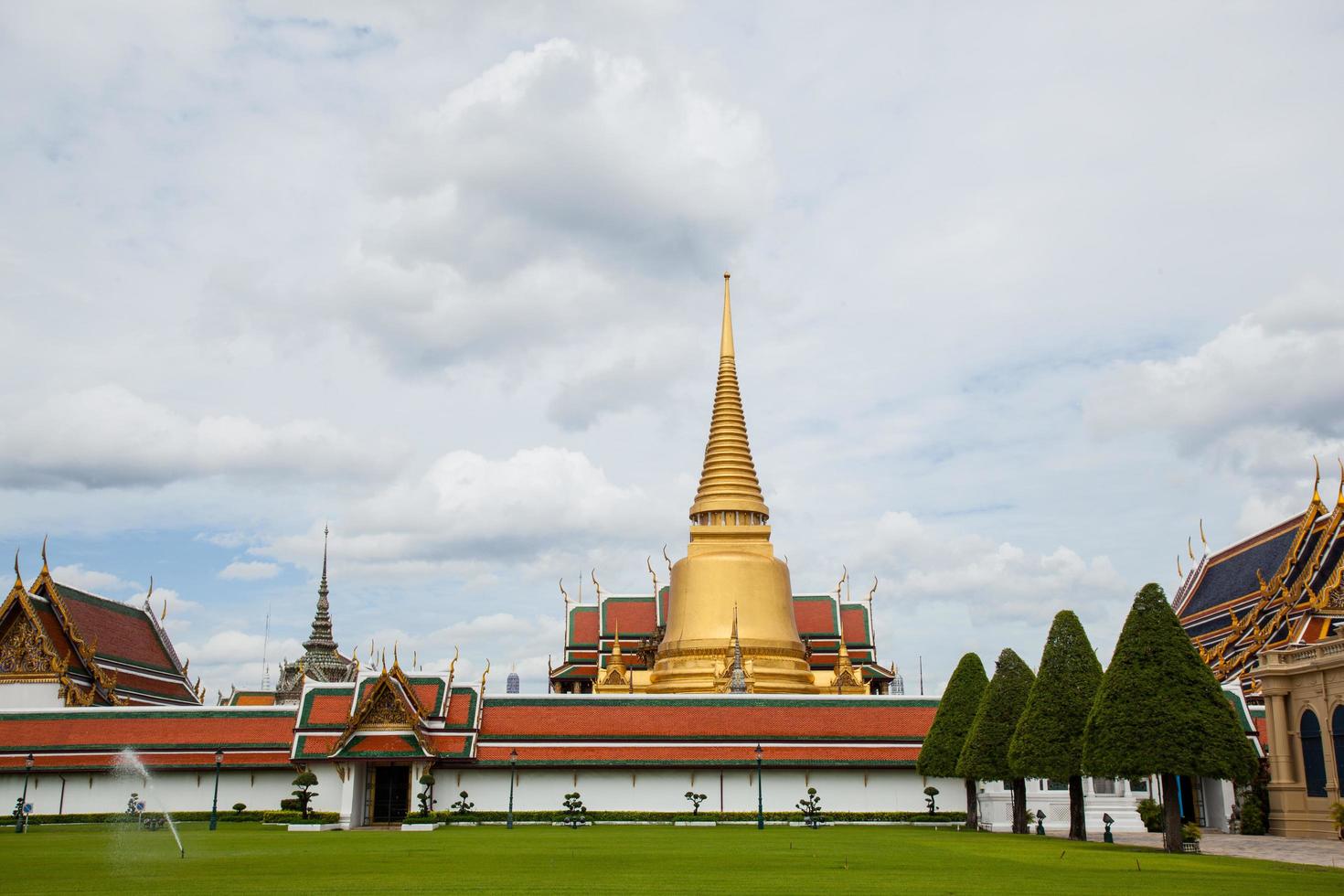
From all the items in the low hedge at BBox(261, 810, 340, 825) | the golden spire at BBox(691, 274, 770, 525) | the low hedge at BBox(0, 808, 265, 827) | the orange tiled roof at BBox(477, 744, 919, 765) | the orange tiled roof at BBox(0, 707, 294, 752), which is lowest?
the low hedge at BBox(0, 808, 265, 827)

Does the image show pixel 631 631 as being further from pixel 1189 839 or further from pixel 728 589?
pixel 1189 839

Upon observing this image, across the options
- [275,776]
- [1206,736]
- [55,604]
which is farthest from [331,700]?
[1206,736]

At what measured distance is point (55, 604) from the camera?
4791 centimetres

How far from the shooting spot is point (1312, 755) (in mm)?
32438

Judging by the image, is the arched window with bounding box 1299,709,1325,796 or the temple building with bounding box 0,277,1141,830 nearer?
the arched window with bounding box 1299,709,1325,796

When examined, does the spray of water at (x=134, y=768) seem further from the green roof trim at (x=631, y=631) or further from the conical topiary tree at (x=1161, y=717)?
the conical topiary tree at (x=1161, y=717)

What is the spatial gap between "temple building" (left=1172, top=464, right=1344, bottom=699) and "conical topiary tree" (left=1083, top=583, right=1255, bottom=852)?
1033 cm

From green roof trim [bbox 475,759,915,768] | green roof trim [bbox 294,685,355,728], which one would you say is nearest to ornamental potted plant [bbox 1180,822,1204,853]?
green roof trim [bbox 475,759,915,768]

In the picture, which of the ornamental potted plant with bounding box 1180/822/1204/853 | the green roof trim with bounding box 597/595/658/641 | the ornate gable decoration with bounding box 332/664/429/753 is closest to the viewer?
the ornamental potted plant with bounding box 1180/822/1204/853

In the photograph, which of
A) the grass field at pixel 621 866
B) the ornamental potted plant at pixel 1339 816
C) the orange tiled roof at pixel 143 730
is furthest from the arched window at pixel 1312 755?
the orange tiled roof at pixel 143 730

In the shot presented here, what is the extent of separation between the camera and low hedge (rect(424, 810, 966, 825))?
38.4 m

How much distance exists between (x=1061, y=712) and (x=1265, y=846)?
5.52 metres

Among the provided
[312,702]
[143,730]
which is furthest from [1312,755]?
[143,730]

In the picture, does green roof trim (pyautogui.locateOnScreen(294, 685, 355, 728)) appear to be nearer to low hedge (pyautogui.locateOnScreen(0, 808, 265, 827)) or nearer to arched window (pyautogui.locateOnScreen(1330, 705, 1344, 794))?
low hedge (pyautogui.locateOnScreen(0, 808, 265, 827))
